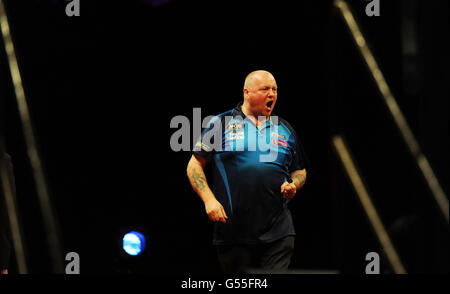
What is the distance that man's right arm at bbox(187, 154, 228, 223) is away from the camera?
330 centimetres

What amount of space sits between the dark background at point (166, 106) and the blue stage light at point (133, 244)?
2.46 feet

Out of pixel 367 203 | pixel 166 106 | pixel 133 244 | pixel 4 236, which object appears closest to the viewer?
pixel 367 203

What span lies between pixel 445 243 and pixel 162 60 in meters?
2.61

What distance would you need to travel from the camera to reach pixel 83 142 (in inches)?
190

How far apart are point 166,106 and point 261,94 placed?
4.86ft

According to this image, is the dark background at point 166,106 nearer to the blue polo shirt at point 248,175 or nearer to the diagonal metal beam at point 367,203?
the blue polo shirt at point 248,175

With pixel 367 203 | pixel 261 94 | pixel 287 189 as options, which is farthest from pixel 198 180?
pixel 367 203

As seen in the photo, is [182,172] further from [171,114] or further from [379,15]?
[379,15]

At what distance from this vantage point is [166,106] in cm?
484

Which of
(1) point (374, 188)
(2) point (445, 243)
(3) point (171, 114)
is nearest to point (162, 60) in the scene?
(3) point (171, 114)
